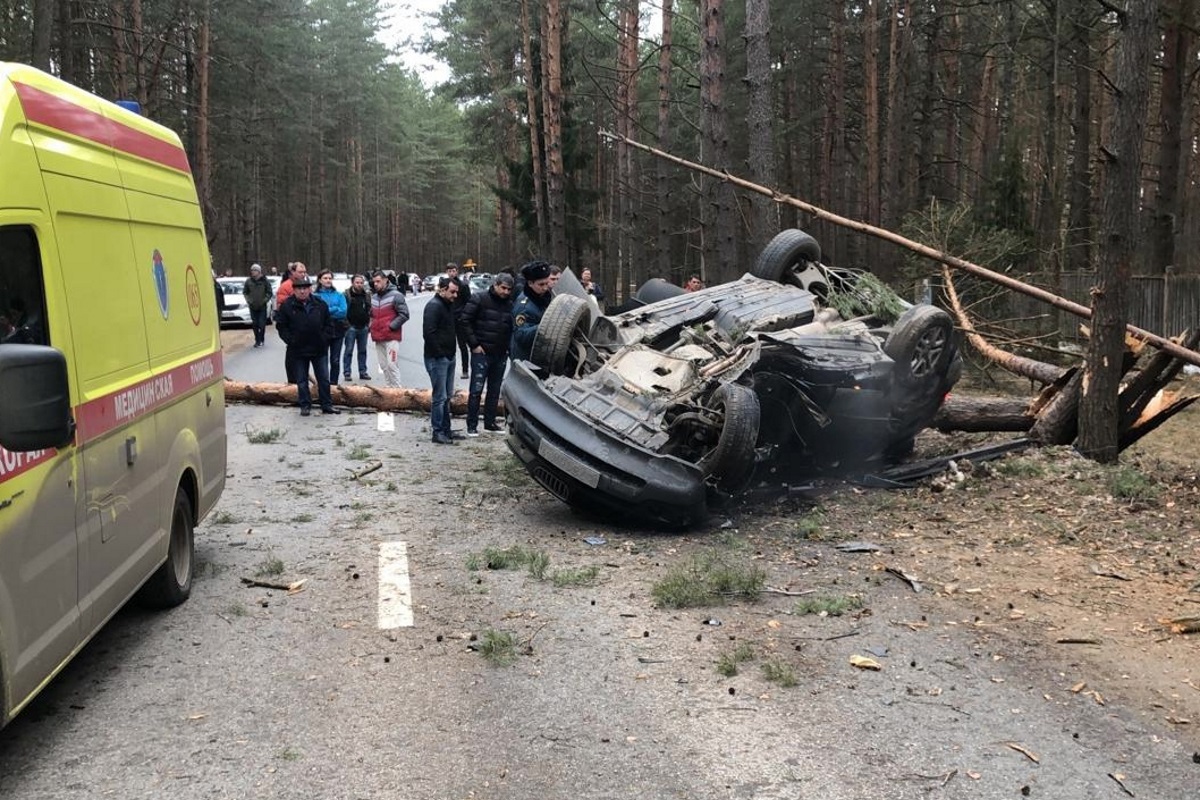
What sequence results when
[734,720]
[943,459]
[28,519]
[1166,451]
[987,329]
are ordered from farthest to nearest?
1. [987,329]
2. [1166,451]
3. [943,459]
4. [734,720]
5. [28,519]

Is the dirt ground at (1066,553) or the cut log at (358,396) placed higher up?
the cut log at (358,396)

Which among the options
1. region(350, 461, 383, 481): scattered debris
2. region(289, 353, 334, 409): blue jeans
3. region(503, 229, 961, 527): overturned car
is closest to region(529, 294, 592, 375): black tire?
region(503, 229, 961, 527): overturned car

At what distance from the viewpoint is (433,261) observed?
352ft

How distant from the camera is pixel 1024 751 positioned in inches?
164

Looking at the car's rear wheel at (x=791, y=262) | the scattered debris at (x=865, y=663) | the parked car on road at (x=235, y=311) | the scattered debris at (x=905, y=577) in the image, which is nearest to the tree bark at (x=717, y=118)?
the car's rear wheel at (x=791, y=262)

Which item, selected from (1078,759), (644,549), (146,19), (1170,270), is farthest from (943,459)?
(146,19)

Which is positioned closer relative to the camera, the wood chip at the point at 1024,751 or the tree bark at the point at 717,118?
the wood chip at the point at 1024,751

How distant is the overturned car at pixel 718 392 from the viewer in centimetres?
750

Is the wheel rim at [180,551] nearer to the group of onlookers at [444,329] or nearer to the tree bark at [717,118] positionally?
the group of onlookers at [444,329]

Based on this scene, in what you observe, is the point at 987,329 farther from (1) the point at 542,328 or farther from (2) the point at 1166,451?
(1) the point at 542,328

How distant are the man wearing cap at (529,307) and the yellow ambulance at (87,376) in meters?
Result: 4.94

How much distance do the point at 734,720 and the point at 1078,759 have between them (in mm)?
1372

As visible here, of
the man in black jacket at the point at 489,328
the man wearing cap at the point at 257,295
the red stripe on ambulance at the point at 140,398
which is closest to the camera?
the red stripe on ambulance at the point at 140,398

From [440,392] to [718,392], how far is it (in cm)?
500
